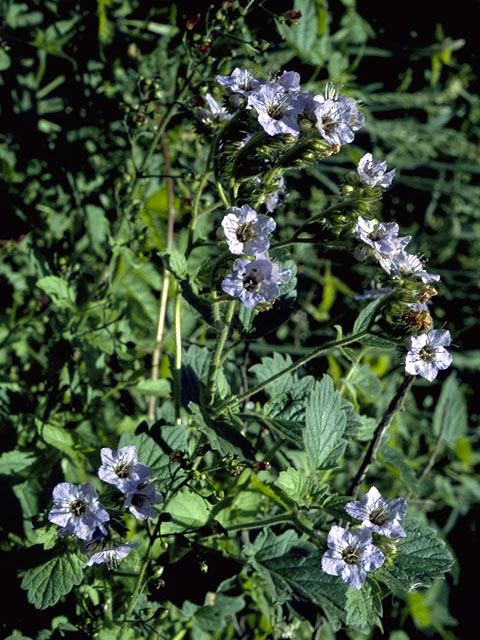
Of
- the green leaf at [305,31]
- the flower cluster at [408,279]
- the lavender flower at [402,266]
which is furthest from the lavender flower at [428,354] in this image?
the green leaf at [305,31]

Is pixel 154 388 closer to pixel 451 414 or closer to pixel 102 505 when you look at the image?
pixel 102 505

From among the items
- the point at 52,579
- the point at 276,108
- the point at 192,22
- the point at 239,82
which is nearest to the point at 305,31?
the point at 192,22

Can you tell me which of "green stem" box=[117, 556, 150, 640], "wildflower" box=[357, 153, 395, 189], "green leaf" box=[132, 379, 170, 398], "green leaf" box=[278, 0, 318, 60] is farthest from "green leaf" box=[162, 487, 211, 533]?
"green leaf" box=[278, 0, 318, 60]

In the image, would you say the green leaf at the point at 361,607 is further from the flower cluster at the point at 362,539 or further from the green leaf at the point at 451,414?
the green leaf at the point at 451,414

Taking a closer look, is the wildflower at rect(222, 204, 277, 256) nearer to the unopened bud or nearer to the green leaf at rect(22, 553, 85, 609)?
the green leaf at rect(22, 553, 85, 609)

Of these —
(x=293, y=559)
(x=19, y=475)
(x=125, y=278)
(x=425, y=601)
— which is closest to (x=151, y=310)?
(x=125, y=278)
